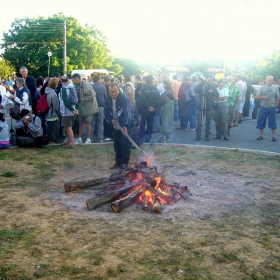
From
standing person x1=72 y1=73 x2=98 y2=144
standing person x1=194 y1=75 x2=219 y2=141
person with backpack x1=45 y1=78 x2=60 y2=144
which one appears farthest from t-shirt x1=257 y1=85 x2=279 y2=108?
person with backpack x1=45 y1=78 x2=60 y2=144

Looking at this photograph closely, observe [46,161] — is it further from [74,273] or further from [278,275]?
[278,275]

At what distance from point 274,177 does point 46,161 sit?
534 cm

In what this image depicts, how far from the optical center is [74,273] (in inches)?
161

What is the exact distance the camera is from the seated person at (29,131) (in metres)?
10.8

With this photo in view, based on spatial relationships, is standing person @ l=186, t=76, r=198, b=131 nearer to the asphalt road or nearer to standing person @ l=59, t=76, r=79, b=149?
the asphalt road

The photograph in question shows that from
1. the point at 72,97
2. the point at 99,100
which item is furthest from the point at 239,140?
the point at 72,97

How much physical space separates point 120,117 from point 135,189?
240 cm

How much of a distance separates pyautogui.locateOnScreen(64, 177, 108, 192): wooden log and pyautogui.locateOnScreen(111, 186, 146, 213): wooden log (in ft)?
3.39

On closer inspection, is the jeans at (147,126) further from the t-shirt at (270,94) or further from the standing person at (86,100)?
the t-shirt at (270,94)

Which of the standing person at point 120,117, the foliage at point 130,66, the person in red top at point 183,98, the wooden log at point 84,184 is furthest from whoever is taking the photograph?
the foliage at point 130,66

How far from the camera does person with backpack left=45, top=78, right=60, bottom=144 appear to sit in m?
11.2

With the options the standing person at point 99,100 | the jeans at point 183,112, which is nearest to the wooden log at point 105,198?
the standing person at point 99,100

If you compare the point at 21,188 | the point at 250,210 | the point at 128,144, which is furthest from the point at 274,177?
the point at 21,188

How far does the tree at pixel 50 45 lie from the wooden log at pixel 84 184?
186ft
